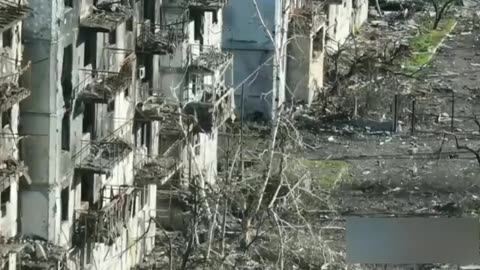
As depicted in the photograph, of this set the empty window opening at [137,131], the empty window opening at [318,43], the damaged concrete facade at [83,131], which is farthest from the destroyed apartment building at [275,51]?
the damaged concrete facade at [83,131]

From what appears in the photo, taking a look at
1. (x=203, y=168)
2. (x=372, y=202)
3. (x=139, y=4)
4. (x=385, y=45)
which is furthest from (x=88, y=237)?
(x=385, y=45)

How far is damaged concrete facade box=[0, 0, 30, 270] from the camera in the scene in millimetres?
19719

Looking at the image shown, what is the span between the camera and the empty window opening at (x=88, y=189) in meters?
23.7

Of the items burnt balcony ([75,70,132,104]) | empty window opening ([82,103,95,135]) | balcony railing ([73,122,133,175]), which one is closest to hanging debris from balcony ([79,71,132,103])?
burnt balcony ([75,70,132,104])

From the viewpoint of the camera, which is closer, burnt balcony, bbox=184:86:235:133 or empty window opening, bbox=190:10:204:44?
burnt balcony, bbox=184:86:235:133

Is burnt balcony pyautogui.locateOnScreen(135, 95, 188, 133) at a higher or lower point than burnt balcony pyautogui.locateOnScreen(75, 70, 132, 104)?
lower

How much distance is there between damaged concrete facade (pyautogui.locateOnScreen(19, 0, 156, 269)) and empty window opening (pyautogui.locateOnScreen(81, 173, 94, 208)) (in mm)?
17

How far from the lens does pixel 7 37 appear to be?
20.3 meters

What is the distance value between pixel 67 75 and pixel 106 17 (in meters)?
1.77

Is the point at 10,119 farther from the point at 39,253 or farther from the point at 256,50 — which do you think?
the point at 256,50

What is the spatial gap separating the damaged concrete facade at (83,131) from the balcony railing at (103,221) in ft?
0.06

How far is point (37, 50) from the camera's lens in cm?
2109

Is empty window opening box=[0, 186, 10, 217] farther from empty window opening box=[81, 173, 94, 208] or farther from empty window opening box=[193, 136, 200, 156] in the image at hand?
empty window opening box=[193, 136, 200, 156]

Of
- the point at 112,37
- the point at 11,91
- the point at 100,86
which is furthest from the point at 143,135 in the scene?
the point at 11,91
